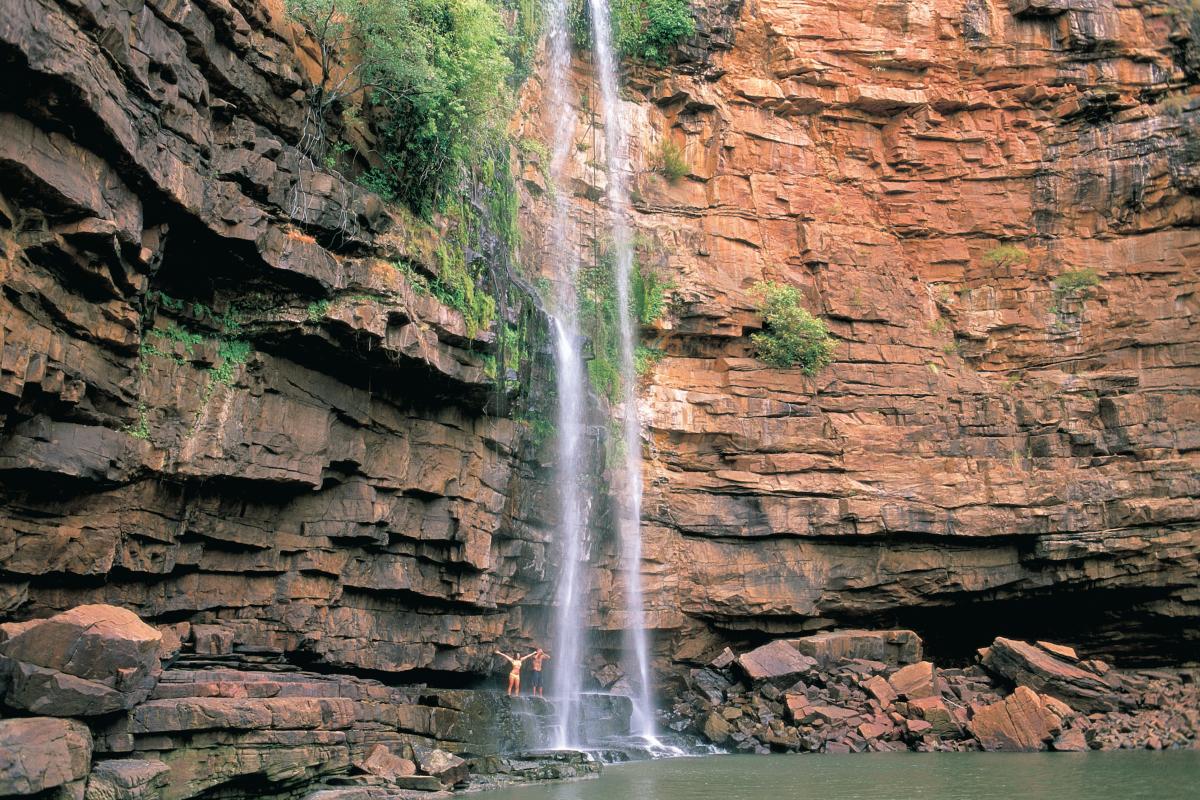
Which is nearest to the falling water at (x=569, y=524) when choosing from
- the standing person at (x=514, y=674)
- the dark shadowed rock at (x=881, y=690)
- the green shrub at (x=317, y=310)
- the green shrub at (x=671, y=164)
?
the standing person at (x=514, y=674)

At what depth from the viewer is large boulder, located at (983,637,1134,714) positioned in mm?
22125

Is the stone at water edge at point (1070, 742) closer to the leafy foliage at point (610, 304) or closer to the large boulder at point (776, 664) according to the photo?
the large boulder at point (776, 664)

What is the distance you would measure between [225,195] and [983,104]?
2196 centimetres

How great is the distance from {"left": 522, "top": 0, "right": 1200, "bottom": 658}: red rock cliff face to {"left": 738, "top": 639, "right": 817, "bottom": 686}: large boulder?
4.11ft

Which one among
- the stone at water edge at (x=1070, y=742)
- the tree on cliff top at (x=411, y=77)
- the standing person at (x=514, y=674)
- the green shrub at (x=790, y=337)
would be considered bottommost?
the stone at water edge at (x=1070, y=742)

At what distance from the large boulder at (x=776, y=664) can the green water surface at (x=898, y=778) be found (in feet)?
8.48

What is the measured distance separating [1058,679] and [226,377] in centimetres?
1914

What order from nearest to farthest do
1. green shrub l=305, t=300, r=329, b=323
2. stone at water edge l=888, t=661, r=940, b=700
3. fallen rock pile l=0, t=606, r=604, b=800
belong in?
fallen rock pile l=0, t=606, r=604, b=800
green shrub l=305, t=300, r=329, b=323
stone at water edge l=888, t=661, r=940, b=700

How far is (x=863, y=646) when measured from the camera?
23094 millimetres

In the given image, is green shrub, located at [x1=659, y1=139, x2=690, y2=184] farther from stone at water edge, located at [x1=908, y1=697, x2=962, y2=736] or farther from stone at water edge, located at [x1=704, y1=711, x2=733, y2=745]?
stone at water edge, located at [x1=908, y1=697, x2=962, y2=736]

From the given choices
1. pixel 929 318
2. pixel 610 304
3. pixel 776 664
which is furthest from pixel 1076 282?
pixel 776 664

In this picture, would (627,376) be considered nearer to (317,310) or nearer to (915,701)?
(915,701)

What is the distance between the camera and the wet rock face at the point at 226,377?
11.8 metres

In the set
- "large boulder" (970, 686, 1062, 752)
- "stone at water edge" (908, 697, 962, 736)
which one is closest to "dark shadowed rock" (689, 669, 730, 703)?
"stone at water edge" (908, 697, 962, 736)
